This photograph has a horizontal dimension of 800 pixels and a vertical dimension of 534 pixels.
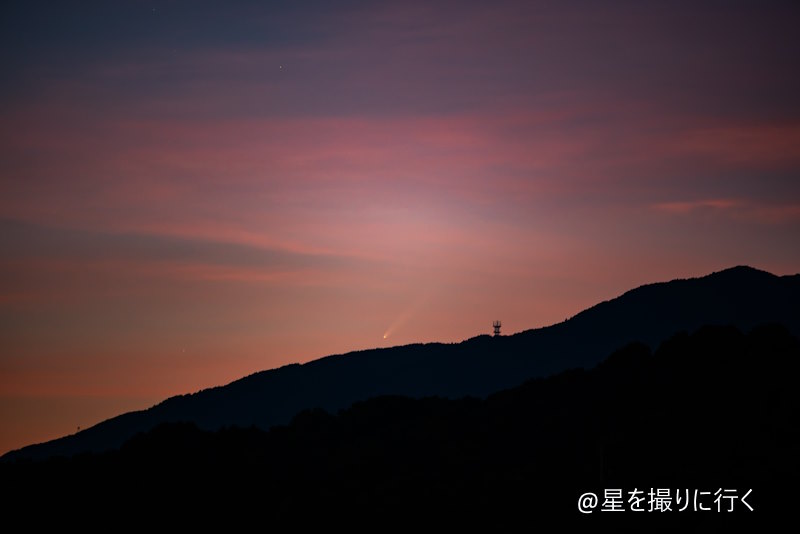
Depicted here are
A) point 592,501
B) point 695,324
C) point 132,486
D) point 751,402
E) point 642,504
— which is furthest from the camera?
point 695,324

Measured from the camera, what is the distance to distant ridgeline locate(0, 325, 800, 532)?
3017 inches

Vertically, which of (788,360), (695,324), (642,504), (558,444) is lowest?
(642,504)

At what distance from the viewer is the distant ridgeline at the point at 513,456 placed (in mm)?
76625

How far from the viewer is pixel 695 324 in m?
197

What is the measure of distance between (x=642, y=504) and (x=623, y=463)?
6141 mm

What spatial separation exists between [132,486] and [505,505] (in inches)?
1282

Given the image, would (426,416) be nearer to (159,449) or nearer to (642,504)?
(159,449)

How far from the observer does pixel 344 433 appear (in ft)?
339

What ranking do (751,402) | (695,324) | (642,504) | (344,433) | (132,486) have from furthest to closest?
(695,324) → (344,433) → (132,486) → (751,402) → (642,504)

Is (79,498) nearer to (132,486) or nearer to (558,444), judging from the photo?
(132,486)

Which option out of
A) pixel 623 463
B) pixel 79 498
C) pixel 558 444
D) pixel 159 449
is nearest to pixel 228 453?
pixel 159 449

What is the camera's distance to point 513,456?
292ft

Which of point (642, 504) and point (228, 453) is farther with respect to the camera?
point (228, 453)

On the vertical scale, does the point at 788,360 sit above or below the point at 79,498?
above
